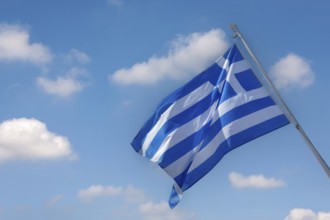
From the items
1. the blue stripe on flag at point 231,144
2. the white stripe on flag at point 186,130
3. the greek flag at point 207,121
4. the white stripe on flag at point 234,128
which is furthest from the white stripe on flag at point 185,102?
the blue stripe on flag at point 231,144

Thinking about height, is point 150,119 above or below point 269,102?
above

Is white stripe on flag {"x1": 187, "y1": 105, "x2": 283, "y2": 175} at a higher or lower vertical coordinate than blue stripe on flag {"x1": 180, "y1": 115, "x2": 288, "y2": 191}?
higher

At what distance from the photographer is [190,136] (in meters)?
20.0

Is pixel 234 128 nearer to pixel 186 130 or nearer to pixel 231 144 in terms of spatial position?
pixel 231 144

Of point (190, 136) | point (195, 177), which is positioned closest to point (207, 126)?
point (190, 136)

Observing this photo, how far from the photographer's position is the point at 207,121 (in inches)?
785

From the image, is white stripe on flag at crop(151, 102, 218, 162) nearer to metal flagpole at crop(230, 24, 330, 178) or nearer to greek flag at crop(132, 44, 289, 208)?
greek flag at crop(132, 44, 289, 208)

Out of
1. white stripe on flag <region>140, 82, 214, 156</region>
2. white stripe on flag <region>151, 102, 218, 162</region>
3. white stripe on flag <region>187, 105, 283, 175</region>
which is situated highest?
white stripe on flag <region>140, 82, 214, 156</region>

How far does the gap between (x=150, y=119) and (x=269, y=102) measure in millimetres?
4649

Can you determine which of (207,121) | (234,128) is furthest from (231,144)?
(207,121)

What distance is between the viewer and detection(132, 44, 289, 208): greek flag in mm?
19031

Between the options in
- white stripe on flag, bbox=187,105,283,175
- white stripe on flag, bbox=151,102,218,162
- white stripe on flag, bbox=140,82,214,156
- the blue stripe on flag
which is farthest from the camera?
white stripe on flag, bbox=140,82,214,156

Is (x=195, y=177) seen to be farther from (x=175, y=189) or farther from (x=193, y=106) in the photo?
(x=193, y=106)

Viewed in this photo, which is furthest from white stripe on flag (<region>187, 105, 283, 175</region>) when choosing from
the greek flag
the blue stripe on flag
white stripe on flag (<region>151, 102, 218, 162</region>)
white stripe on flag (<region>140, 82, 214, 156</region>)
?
white stripe on flag (<region>140, 82, 214, 156</region>)
